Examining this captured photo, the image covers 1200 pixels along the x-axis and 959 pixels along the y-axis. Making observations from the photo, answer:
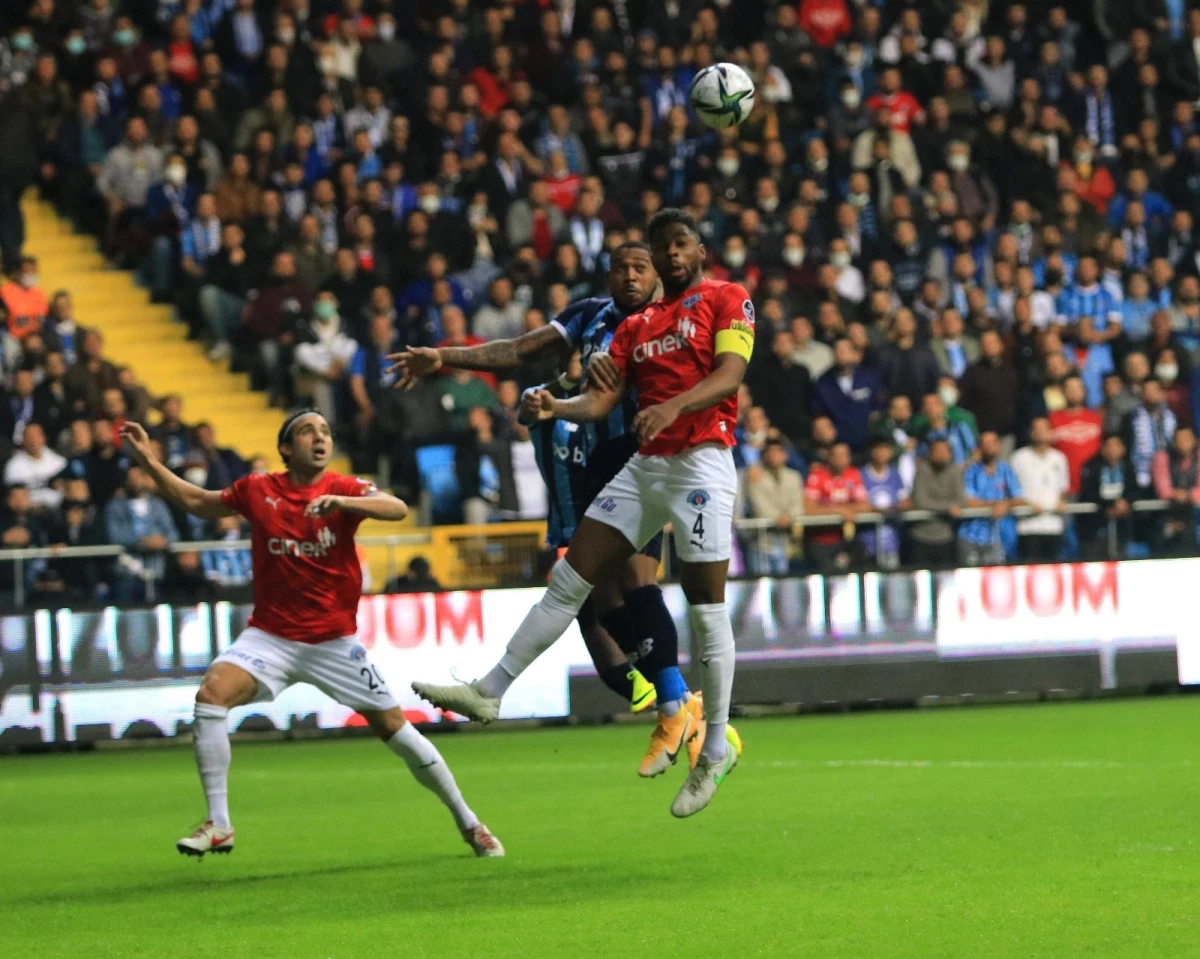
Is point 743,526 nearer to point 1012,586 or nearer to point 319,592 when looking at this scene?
point 1012,586

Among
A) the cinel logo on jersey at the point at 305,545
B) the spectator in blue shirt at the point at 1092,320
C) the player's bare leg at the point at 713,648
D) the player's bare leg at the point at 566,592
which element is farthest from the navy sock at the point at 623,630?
the spectator in blue shirt at the point at 1092,320

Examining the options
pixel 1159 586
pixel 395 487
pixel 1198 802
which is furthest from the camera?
pixel 395 487

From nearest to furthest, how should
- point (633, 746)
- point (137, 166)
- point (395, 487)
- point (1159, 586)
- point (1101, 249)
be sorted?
1. point (633, 746)
2. point (1159, 586)
3. point (395, 487)
4. point (137, 166)
5. point (1101, 249)

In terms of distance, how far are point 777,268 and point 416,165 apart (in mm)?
3653

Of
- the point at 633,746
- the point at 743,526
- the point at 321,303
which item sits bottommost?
the point at 633,746

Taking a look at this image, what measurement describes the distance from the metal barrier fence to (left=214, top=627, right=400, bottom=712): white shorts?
703 cm

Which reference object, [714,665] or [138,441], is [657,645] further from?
[138,441]

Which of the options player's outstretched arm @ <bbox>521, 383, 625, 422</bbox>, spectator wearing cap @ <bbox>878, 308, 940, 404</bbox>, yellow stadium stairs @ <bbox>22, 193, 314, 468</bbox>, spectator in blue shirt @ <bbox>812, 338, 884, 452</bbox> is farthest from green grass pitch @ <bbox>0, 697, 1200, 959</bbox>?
yellow stadium stairs @ <bbox>22, 193, 314, 468</bbox>

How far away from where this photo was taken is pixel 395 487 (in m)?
18.6

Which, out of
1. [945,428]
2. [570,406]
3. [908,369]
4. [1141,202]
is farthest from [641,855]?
[1141,202]

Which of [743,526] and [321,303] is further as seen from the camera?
[321,303]

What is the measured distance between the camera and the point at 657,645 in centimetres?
979

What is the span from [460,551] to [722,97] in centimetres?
744

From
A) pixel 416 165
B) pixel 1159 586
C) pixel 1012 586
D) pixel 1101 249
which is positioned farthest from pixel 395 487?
pixel 1101 249
